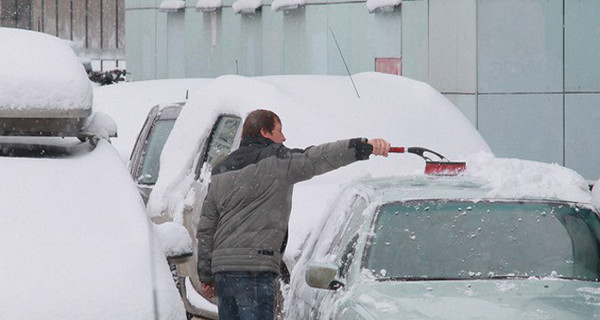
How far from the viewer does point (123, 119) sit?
17.9 meters

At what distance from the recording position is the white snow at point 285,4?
80.0 ft

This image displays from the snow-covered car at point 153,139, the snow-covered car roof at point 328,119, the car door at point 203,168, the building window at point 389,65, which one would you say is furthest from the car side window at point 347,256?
the building window at point 389,65

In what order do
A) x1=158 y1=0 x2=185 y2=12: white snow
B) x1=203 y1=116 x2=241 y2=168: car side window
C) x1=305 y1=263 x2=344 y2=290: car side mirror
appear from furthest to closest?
x1=158 y1=0 x2=185 y2=12: white snow, x1=203 y1=116 x2=241 y2=168: car side window, x1=305 y1=263 x2=344 y2=290: car side mirror

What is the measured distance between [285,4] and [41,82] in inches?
736

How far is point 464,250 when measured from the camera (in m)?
6.75

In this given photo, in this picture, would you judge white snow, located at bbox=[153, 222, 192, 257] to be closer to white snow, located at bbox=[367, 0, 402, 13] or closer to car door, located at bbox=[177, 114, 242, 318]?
car door, located at bbox=[177, 114, 242, 318]

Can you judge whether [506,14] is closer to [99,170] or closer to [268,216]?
[268,216]

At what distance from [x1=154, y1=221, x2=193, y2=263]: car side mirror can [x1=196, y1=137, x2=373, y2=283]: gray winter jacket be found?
53.9 inches

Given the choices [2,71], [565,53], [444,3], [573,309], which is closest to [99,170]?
[2,71]

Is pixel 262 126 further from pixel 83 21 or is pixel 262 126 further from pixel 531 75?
pixel 83 21

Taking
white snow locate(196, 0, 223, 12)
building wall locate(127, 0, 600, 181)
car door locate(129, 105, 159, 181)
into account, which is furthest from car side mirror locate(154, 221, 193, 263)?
white snow locate(196, 0, 223, 12)

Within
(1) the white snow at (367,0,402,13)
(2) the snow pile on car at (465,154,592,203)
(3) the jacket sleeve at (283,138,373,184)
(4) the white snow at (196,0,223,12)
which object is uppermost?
(4) the white snow at (196,0,223,12)

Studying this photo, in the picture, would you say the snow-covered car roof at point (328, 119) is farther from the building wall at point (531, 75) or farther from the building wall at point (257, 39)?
the building wall at point (257, 39)

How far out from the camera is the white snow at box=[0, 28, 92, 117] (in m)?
6.12
